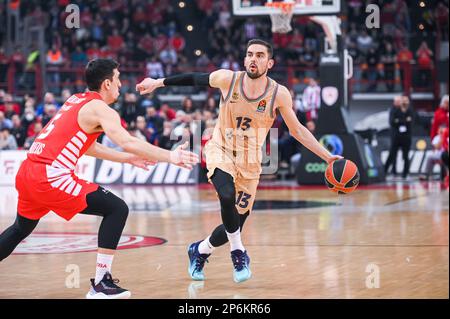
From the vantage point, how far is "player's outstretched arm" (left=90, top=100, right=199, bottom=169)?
22.9 feet

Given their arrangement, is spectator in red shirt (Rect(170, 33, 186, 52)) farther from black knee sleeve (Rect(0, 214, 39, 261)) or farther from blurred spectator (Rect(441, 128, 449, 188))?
black knee sleeve (Rect(0, 214, 39, 261))

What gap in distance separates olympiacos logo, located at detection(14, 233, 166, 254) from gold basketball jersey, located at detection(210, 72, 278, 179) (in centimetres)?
291

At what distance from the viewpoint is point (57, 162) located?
24.8 feet

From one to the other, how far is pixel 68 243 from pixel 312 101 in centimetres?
1450

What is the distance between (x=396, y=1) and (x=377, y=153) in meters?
8.92

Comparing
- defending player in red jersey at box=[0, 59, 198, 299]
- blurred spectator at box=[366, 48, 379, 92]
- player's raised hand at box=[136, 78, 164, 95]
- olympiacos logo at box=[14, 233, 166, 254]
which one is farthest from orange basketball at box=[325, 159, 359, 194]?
blurred spectator at box=[366, 48, 379, 92]

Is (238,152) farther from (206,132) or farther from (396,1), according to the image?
(396,1)

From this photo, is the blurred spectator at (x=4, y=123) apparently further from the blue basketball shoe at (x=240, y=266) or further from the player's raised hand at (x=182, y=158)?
the player's raised hand at (x=182, y=158)

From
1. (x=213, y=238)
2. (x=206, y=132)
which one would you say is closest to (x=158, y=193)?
(x=206, y=132)

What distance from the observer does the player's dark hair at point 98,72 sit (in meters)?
7.78

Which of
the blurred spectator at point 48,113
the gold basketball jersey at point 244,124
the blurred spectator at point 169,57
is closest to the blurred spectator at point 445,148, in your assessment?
the blurred spectator at point 48,113

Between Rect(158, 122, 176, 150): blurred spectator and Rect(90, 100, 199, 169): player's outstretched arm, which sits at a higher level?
Rect(90, 100, 199, 169): player's outstretched arm

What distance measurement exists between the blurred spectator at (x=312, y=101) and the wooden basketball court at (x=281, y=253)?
6.95 metres
